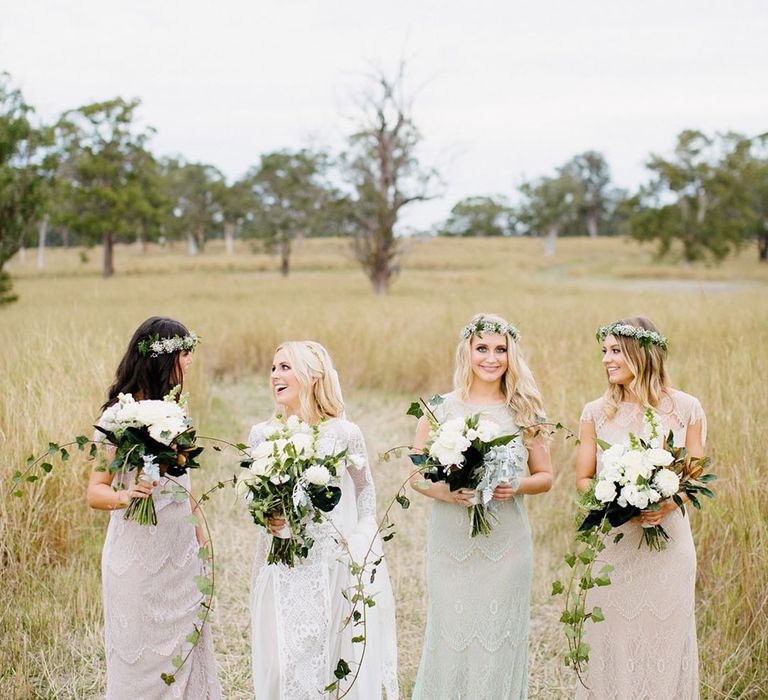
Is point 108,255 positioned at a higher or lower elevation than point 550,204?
lower

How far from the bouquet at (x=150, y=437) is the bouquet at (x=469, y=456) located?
35.1 inches

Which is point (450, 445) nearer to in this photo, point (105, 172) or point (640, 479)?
point (640, 479)

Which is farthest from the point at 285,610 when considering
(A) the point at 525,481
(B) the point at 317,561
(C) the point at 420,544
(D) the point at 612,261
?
(D) the point at 612,261

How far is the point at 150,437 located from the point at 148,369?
0.59 meters

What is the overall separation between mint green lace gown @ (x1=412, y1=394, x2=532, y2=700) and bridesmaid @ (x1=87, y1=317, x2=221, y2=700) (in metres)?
1.07

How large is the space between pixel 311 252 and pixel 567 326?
51.2 m

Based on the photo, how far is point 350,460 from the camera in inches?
129

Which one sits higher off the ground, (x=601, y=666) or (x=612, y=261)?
(x=612, y=261)

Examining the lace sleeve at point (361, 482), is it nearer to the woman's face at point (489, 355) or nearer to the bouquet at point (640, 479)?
the woman's face at point (489, 355)

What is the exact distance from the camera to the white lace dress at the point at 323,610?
3.38 m

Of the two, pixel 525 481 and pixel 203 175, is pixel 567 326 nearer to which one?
pixel 525 481

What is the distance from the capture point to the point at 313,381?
11.8 ft

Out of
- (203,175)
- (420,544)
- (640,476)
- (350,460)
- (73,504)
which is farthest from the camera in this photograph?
(203,175)

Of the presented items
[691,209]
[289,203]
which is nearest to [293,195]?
[289,203]
